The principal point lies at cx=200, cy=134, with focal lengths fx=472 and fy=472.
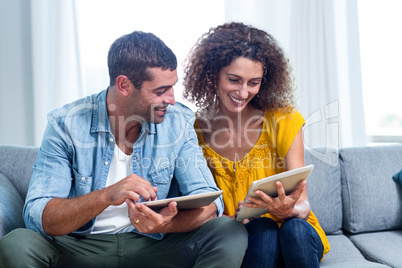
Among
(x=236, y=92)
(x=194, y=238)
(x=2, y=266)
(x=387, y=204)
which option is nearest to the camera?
(x=2, y=266)

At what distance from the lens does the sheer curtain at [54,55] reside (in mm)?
3055

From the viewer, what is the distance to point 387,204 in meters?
2.19

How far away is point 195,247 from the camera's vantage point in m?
1.61

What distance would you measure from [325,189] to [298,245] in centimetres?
72

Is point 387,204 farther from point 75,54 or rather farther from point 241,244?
point 75,54

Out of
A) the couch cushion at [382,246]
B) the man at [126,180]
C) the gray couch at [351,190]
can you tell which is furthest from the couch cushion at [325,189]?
the man at [126,180]

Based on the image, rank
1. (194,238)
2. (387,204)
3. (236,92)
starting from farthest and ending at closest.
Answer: (387,204), (236,92), (194,238)

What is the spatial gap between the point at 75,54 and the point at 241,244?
2.03m

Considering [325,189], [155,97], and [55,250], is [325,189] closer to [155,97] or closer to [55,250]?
[155,97]

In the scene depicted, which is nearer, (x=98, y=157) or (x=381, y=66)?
(x=98, y=157)

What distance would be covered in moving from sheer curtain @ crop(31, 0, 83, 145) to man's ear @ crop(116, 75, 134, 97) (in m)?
1.46

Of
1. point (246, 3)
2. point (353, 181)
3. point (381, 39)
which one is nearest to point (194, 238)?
point (353, 181)

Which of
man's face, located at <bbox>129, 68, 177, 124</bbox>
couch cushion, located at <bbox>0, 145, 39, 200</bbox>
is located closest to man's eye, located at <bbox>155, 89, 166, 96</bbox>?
man's face, located at <bbox>129, 68, 177, 124</bbox>

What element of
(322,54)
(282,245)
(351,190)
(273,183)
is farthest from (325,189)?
(322,54)
